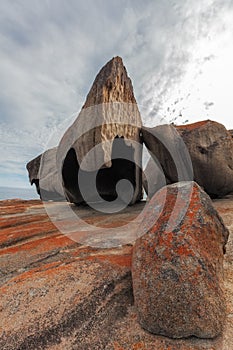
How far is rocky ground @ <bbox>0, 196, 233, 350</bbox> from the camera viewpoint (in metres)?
1.80

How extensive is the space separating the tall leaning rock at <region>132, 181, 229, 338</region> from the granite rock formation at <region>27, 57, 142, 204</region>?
3110 millimetres

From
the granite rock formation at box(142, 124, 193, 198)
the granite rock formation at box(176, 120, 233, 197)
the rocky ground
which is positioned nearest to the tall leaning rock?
the rocky ground

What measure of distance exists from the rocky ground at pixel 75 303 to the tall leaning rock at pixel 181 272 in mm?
119

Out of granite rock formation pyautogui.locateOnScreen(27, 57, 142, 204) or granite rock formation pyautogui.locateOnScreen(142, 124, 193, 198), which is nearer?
granite rock formation pyautogui.locateOnScreen(27, 57, 142, 204)

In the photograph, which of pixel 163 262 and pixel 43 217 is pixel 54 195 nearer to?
pixel 43 217

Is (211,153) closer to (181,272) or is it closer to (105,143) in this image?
(105,143)

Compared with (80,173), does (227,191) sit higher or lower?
lower

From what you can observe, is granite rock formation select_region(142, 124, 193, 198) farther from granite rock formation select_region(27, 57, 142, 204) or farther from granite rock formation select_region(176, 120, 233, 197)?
granite rock formation select_region(27, 57, 142, 204)

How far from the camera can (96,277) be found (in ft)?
8.30

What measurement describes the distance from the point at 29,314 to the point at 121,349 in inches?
37.2

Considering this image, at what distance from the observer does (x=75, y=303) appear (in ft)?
7.15

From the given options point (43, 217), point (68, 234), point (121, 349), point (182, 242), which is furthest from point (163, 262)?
point (43, 217)

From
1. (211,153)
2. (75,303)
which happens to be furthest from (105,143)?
(75,303)

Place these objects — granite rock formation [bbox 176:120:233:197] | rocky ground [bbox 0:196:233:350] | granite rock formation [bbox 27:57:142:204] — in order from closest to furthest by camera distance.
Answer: rocky ground [bbox 0:196:233:350]
granite rock formation [bbox 27:57:142:204]
granite rock formation [bbox 176:120:233:197]
